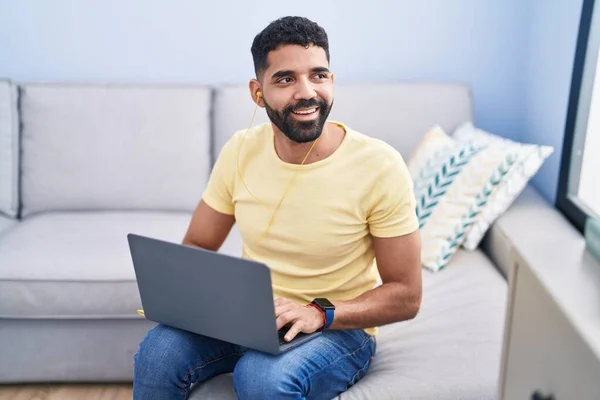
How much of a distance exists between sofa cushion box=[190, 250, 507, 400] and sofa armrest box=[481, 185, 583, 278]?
0.20 ft

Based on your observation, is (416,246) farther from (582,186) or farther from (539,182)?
(539,182)

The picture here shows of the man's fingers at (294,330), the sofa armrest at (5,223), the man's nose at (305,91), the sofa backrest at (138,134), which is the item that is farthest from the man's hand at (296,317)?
the sofa armrest at (5,223)

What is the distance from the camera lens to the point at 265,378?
123 centimetres

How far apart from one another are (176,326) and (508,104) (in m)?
1.76

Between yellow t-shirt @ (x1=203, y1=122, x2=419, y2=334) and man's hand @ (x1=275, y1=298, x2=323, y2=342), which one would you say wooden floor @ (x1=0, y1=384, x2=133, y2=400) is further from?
man's hand @ (x1=275, y1=298, x2=323, y2=342)

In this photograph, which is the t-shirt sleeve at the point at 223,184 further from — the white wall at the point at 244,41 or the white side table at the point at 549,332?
the white wall at the point at 244,41

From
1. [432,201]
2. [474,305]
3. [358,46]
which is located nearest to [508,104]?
[358,46]

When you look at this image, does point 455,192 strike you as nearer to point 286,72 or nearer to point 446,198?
point 446,198

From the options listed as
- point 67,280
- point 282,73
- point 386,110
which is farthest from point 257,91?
point 386,110

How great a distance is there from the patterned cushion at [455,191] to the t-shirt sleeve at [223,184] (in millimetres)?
689

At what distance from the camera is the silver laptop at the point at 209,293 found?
1143mm

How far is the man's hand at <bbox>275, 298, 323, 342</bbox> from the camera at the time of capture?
4.16ft

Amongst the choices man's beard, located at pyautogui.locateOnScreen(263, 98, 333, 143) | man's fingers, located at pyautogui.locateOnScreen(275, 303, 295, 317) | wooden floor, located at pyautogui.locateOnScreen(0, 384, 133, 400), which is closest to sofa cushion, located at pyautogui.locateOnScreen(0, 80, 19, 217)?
wooden floor, located at pyautogui.locateOnScreen(0, 384, 133, 400)

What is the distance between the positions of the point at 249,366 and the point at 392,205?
41 cm
